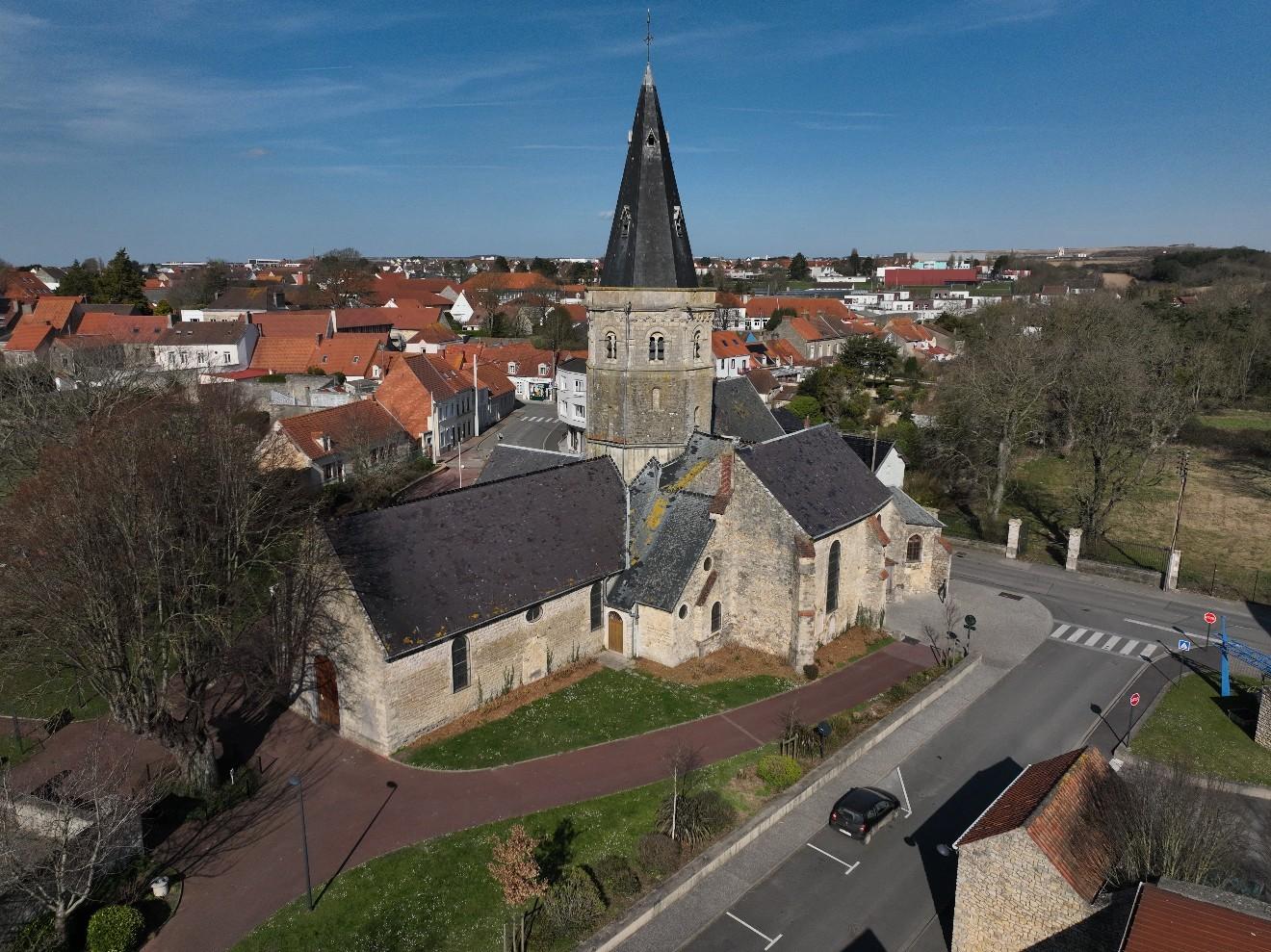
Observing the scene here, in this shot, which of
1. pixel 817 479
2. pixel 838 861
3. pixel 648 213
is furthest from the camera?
pixel 817 479

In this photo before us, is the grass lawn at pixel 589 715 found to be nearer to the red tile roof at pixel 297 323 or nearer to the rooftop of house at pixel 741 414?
the rooftop of house at pixel 741 414

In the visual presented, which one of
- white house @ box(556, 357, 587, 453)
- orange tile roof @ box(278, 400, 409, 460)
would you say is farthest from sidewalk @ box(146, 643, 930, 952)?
white house @ box(556, 357, 587, 453)

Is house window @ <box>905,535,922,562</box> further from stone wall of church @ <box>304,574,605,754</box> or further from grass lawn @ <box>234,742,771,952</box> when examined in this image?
grass lawn @ <box>234,742,771,952</box>

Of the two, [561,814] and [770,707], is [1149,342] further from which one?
[561,814]

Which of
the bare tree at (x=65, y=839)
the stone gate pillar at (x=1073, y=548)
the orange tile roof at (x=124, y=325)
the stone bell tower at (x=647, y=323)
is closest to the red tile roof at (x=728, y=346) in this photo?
the stone gate pillar at (x=1073, y=548)

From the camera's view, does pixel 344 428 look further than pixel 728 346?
No

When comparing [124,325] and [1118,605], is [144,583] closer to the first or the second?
[1118,605]

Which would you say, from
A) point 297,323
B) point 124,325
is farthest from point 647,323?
point 124,325
